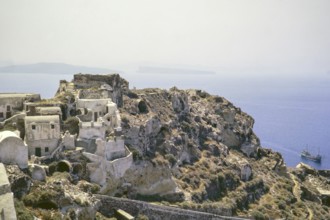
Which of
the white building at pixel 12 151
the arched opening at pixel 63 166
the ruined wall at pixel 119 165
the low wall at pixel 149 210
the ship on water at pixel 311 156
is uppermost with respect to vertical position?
the white building at pixel 12 151

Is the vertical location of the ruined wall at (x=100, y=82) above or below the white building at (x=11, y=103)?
above

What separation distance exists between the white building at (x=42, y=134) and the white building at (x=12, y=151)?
14.3 ft

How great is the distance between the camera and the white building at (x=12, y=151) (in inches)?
1324

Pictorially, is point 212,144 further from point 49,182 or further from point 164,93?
point 49,182

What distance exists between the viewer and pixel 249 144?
237 ft

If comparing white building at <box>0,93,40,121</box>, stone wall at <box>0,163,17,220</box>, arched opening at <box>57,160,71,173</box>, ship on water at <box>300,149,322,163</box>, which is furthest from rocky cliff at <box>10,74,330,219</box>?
ship on water at <box>300,149,322,163</box>

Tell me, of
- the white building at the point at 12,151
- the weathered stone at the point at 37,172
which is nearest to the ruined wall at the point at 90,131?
the weathered stone at the point at 37,172

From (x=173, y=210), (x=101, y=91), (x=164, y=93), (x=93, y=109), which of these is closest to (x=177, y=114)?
(x=164, y=93)

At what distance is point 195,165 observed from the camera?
190 feet

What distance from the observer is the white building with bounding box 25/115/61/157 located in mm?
38719

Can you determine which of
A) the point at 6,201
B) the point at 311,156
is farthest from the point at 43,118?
the point at 311,156

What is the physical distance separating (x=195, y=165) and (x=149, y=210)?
1849cm

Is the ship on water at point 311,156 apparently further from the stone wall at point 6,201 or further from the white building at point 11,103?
the stone wall at point 6,201

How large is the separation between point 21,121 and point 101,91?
12.8 metres
